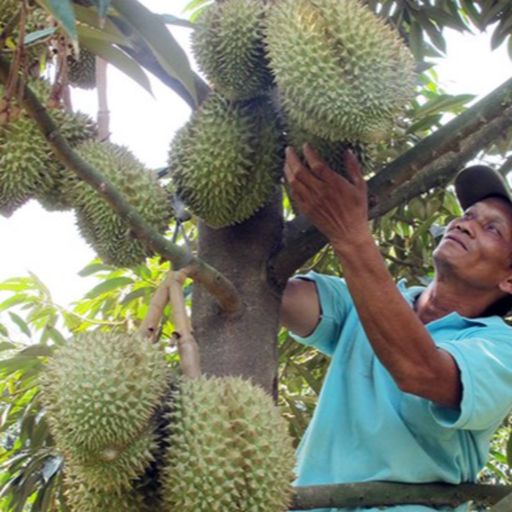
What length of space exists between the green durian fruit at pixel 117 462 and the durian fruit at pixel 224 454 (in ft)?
0.09

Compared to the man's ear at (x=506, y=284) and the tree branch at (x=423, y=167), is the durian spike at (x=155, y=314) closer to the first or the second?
the tree branch at (x=423, y=167)

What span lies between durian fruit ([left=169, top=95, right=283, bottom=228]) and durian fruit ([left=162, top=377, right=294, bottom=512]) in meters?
0.38

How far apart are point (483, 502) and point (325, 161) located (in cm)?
64

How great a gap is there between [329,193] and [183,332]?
1.17ft

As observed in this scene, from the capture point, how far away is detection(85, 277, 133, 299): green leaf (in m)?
2.25

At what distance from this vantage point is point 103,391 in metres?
1.07

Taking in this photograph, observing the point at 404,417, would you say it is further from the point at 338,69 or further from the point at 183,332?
the point at 338,69

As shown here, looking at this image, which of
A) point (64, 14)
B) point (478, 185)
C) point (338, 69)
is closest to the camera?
point (64, 14)

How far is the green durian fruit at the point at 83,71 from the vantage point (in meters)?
1.51

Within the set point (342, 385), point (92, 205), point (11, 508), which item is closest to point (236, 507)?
point (92, 205)

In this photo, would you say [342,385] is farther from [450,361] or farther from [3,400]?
[3,400]

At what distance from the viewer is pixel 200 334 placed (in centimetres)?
142

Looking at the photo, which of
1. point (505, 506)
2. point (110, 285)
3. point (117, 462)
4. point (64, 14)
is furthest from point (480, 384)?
point (110, 285)

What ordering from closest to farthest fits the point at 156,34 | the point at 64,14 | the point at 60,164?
the point at 64,14
the point at 156,34
the point at 60,164
